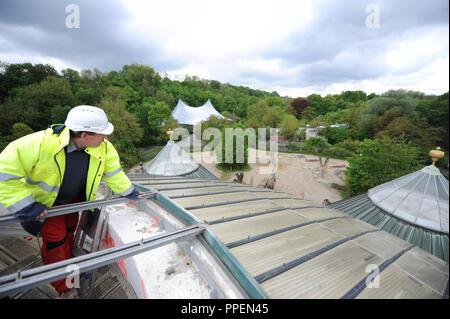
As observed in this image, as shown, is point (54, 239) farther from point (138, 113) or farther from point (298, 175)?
point (138, 113)

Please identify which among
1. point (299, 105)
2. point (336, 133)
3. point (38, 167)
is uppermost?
point (299, 105)

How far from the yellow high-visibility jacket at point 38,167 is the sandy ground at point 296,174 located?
53.3 ft

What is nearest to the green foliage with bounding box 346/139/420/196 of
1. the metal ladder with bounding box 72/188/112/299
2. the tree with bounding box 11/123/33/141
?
the metal ladder with bounding box 72/188/112/299

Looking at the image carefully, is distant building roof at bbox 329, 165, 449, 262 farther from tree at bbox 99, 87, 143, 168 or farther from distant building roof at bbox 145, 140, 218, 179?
tree at bbox 99, 87, 143, 168

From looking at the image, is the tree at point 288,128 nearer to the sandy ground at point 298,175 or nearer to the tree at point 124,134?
the sandy ground at point 298,175

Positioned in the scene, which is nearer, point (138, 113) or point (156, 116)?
point (156, 116)

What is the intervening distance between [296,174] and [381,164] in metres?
8.84

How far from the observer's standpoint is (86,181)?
2.76m

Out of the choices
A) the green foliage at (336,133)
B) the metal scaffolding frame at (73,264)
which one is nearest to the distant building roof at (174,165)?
the metal scaffolding frame at (73,264)

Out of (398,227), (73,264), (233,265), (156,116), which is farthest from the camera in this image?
(156,116)

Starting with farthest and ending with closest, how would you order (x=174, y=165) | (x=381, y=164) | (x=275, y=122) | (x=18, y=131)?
(x=275, y=122)
(x=18, y=131)
(x=381, y=164)
(x=174, y=165)

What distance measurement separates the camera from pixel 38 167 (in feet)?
7.23

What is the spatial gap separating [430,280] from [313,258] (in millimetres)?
1609

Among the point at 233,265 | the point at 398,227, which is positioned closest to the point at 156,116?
the point at 398,227
